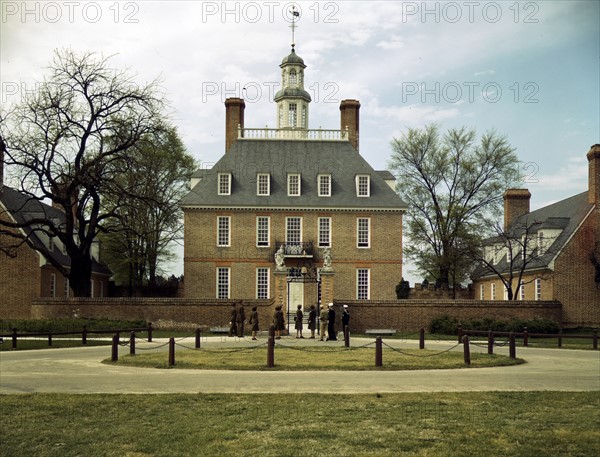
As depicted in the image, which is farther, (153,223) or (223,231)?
(153,223)

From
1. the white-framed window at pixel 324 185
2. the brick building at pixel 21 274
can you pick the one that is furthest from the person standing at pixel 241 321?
the white-framed window at pixel 324 185

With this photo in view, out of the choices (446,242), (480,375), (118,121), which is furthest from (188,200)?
(480,375)

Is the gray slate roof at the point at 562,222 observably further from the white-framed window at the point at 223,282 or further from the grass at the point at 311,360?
the grass at the point at 311,360


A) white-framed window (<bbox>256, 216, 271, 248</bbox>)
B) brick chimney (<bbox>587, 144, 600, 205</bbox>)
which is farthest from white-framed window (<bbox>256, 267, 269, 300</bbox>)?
brick chimney (<bbox>587, 144, 600, 205</bbox>)

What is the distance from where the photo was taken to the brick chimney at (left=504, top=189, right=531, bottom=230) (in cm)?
5150

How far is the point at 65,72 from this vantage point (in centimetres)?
3678

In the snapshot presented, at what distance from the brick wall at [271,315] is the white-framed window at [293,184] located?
39.0 ft

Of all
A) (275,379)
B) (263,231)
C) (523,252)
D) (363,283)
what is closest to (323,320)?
(275,379)

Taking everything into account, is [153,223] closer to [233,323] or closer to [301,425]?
[233,323]

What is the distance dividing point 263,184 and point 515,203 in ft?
57.1

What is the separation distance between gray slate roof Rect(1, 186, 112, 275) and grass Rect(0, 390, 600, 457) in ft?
94.2

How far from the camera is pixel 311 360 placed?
20.8m

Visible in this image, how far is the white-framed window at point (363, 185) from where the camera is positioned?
46.9m

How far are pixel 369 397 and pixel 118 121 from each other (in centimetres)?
2733
